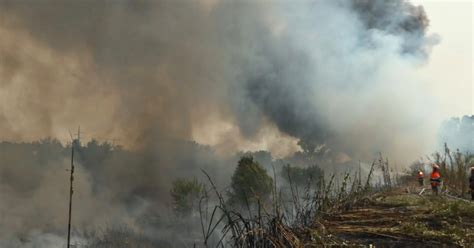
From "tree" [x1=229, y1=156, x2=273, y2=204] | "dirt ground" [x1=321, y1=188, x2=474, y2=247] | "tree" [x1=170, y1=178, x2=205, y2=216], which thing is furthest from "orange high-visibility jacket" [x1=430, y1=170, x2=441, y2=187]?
"tree" [x1=170, y1=178, x2=205, y2=216]

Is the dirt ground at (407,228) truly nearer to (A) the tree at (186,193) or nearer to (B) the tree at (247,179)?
(B) the tree at (247,179)

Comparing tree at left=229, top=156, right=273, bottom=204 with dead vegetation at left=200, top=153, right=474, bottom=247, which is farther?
tree at left=229, top=156, right=273, bottom=204

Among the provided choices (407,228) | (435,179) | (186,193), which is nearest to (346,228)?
(407,228)

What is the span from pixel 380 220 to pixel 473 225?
6.68ft

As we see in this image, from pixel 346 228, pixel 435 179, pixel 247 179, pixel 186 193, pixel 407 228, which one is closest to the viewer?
pixel 407 228

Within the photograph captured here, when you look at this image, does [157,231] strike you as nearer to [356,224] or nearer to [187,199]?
[187,199]

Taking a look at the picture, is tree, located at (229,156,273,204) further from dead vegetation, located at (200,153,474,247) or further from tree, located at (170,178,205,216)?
dead vegetation, located at (200,153,474,247)

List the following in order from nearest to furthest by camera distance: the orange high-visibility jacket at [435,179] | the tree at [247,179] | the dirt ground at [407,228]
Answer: the dirt ground at [407,228]
the orange high-visibility jacket at [435,179]
the tree at [247,179]

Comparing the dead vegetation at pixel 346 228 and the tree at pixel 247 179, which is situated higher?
the tree at pixel 247 179

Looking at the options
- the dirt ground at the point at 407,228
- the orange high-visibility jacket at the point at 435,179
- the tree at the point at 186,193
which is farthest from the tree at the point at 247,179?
the dirt ground at the point at 407,228

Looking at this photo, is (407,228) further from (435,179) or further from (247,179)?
(247,179)

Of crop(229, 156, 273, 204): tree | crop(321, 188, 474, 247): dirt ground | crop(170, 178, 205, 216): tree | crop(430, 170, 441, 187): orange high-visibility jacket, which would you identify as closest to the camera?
crop(321, 188, 474, 247): dirt ground

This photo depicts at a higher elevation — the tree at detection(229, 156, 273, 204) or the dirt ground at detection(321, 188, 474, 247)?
the tree at detection(229, 156, 273, 204)

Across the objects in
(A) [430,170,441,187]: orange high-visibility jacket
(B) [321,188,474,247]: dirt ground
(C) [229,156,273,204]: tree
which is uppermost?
(C) [229,156,273,204]: tree
